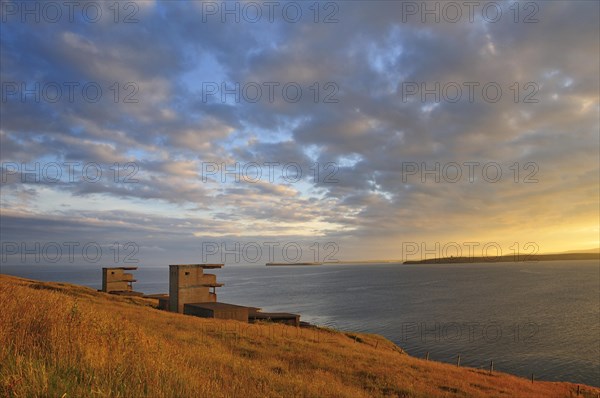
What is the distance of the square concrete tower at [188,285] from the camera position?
56.7 m

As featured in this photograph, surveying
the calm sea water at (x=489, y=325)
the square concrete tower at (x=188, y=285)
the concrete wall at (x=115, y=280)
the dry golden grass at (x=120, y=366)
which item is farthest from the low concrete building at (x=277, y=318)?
the concrete wall at (x=115, y=280)

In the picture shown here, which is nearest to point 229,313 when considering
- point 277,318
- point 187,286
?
point 277,318

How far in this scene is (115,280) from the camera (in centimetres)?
7656

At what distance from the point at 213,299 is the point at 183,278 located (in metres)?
5.99

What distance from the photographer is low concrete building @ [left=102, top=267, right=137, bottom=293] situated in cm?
7519

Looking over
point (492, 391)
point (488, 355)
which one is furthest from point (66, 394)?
point (488, 355)

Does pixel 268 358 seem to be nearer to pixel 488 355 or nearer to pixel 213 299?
pixel 213 299

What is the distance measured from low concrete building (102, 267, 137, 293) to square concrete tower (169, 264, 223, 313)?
73.1 ft

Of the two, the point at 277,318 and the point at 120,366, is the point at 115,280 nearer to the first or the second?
the point at 277,318

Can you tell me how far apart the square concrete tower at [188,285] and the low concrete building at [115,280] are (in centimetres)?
2230

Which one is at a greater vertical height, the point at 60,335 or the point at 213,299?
the point at 60,335

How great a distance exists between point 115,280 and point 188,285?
1062 inches

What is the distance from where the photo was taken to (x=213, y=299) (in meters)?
60.4

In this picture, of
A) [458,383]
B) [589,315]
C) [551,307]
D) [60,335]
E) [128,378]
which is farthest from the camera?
[551,307]
